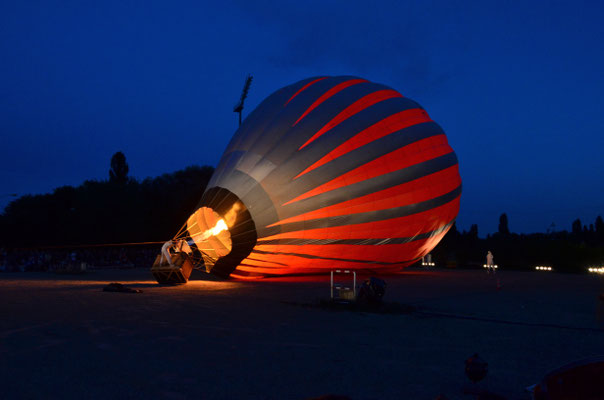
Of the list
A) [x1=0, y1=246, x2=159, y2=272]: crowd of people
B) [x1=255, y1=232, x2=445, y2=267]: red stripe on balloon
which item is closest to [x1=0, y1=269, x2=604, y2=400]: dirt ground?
[x1=255, y1=232, x2=445, y2=267]: red stripe on balloon

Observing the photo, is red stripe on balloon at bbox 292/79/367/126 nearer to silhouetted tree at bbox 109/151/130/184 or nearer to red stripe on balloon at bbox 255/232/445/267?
red stripe on balloon at bbox 255/232/445/267

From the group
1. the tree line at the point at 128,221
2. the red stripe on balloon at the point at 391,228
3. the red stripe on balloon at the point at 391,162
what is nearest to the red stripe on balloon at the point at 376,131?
the red stripe on balloon at the point at 391,162

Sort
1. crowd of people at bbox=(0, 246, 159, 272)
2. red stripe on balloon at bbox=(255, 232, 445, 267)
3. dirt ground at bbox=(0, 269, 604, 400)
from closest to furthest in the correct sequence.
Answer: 1. dirt ground at bbox=(0, 269, 604, 400)
2. red stripe on balloon at bbox=(255, 232, 445, 267)
3. crowd of people at bbox=(0, 246, 159, 272)

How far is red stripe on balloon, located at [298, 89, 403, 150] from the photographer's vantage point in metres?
14.8

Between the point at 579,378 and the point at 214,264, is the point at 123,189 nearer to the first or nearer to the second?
the point at 214,264

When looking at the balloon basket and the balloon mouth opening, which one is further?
the balloon basket

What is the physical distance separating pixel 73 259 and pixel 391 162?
23.7m

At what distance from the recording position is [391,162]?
15.5 m

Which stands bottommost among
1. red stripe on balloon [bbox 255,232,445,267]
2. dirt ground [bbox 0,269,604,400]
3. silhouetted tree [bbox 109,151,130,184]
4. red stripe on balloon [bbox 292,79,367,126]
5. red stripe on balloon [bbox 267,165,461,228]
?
dirt ground [bbox 0,269,604,400]

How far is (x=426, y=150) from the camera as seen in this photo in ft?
55.4

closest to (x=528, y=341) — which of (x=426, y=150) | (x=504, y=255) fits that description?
(x=426, y=150)

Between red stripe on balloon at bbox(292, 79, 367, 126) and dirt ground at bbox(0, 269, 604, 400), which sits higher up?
red stripe on balloon at bbox(292, 79, 367, 126)

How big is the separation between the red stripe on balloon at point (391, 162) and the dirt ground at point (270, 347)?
451 cm

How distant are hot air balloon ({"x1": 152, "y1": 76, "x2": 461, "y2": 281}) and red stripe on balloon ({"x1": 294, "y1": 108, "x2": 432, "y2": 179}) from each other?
1.4 inches
